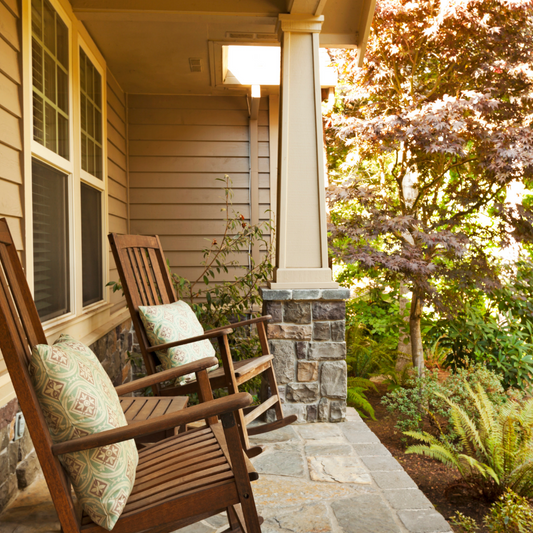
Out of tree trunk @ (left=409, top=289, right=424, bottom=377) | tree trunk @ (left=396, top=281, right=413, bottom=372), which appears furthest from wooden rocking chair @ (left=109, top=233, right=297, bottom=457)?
tree trunk @ (left=396, top=281, right=413, bottom=372)

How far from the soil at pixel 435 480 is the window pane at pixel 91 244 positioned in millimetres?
2098

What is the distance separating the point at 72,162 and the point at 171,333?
45.1 inches

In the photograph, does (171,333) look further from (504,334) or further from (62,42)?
(504,334)

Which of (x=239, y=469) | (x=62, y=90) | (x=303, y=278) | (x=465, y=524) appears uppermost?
(x=62, y=90)

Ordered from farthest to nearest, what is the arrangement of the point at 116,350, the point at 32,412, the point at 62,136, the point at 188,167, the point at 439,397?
the point at 188,167, the point at 116,350, the point at 439,397, the point at 62,136, the point at 32,412

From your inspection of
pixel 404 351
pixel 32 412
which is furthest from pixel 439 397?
pixel 32 412

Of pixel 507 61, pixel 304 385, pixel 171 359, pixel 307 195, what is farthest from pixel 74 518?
pixel 507 61

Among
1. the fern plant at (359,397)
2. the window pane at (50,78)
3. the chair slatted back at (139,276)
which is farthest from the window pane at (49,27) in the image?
the fern plant at (359,397)

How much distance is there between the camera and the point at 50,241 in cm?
241

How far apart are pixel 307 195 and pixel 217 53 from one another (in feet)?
4.70

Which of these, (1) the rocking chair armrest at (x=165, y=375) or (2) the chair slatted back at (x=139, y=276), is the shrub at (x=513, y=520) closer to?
(1) the rocking chair armrest at (x=165, y=375)

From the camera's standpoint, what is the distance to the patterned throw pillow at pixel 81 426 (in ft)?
3.64

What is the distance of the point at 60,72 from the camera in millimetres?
2564

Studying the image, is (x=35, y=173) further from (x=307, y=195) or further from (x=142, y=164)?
(x=142, y=164)
